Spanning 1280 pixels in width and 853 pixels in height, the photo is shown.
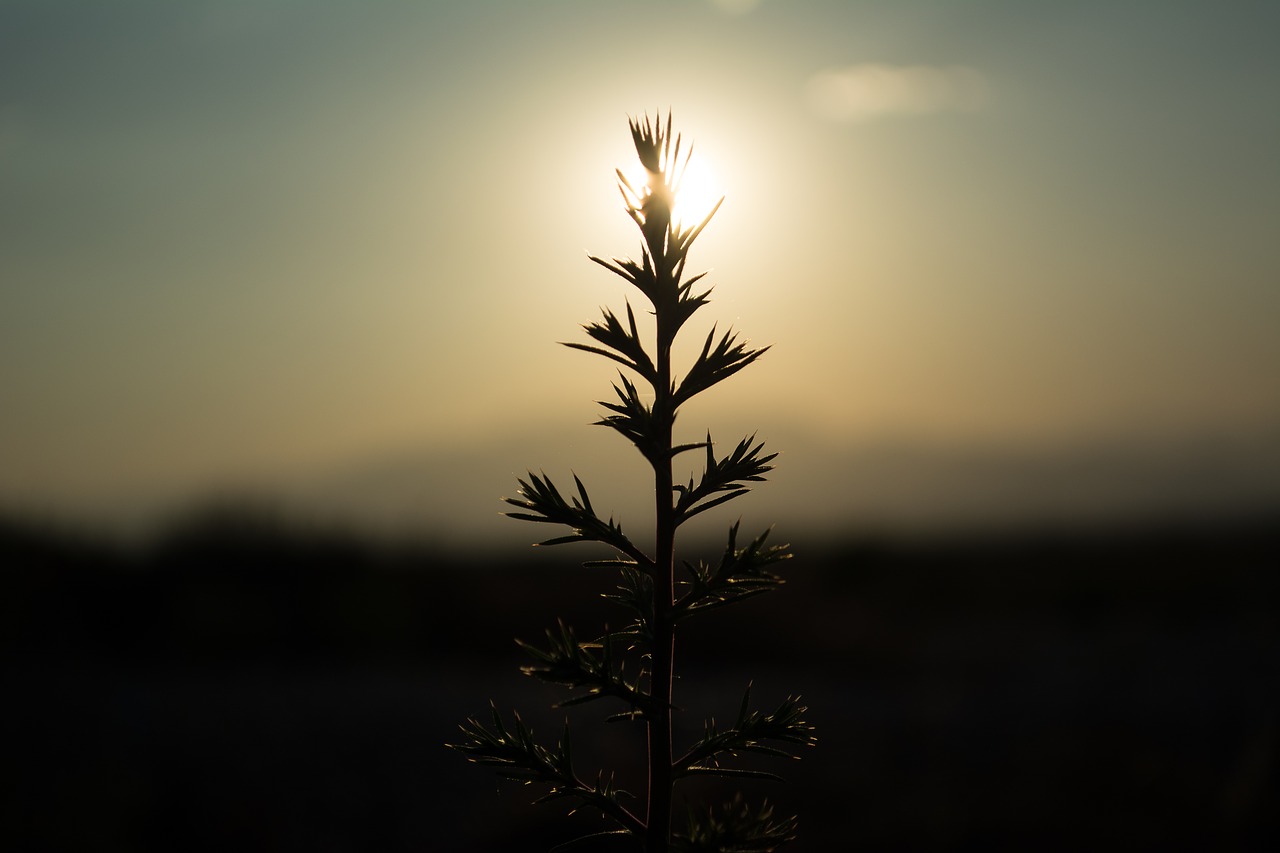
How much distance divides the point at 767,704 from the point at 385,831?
6.25m

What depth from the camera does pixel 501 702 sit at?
13.3 metres

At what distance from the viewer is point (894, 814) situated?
338 inches

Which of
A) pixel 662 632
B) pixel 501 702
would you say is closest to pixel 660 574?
pixel 662 632

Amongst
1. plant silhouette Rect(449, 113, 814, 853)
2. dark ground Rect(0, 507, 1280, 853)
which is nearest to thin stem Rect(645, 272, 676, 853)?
plant silhouette Rect(449, 113, 814, 853)

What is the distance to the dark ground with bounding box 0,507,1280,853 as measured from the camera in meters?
8.57

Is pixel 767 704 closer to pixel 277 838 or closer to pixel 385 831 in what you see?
pixel 385 831

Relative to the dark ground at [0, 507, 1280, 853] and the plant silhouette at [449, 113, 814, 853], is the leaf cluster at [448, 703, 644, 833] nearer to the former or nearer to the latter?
the plant silhouette at [449, 113, 814, 853]

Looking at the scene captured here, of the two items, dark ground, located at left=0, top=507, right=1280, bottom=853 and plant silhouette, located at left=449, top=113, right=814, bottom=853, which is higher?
plant silhouette, located at left=449, top=113, right=814, bottom=853

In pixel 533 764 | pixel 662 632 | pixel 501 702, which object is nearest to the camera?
pixel 662 632

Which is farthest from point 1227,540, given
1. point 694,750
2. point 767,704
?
point 694,750

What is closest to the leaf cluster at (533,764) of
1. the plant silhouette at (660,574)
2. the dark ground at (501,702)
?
the plant silhouette at (660,574)

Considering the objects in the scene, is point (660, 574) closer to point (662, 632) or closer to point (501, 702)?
point (662, 632)

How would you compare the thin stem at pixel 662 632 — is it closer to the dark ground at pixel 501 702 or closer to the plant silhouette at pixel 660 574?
the plant silhouette at pixel 660 574

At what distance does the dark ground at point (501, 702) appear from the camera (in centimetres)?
857
